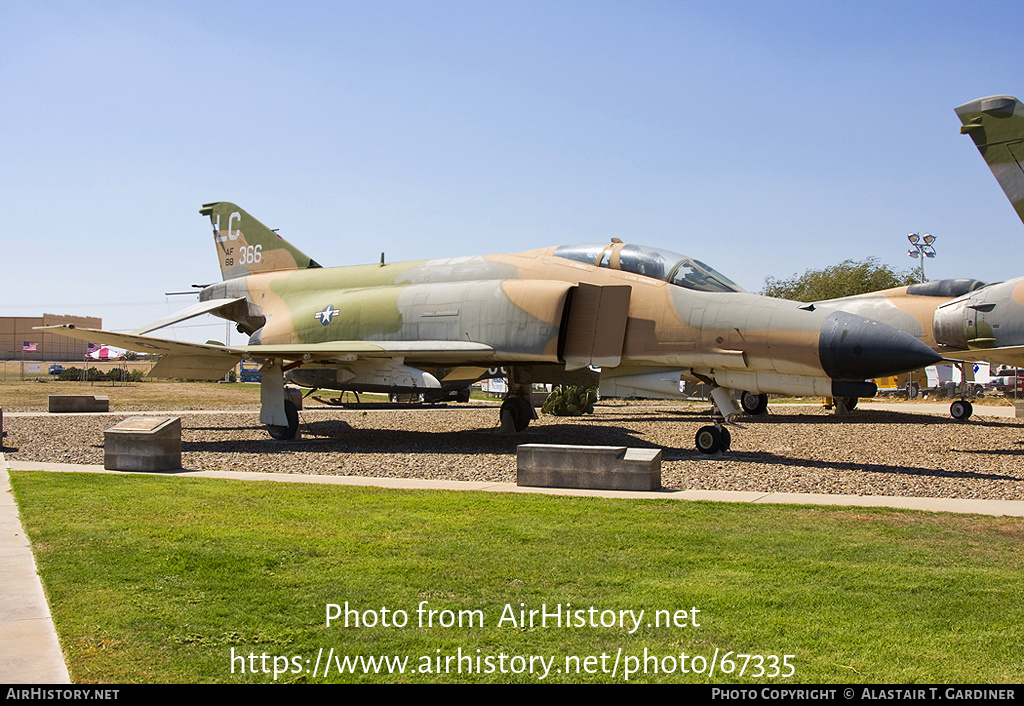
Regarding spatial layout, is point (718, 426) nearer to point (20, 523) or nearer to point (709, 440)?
point (709, 440)

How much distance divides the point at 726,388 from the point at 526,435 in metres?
5.65

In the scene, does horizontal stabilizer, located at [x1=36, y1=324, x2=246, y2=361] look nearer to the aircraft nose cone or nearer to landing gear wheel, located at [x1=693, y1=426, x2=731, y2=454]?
landing gear wheel, located at [x1=693, y1=426, x2=731, y2=454]

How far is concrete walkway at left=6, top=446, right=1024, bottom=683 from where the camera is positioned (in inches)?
163

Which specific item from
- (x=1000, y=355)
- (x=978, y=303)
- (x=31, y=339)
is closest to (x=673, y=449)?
(x=1000, y=355)

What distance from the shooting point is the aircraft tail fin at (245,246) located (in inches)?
804

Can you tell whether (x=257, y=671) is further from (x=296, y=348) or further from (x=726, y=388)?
(x=296, y=348)

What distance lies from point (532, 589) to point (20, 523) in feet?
17.0

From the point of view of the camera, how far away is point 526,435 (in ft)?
58.6

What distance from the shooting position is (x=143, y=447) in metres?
12.0

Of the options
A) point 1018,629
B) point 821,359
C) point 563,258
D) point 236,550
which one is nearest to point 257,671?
point 236,550

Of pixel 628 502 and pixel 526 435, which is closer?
pixel 628 502

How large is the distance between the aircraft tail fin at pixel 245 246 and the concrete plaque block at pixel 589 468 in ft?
38.6

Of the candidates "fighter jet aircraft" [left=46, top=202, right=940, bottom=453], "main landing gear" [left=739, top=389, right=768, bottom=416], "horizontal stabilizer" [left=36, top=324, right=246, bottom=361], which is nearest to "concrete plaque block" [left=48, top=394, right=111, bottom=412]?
"fighter jet aircraft" [left=46, top=202, right=940, bottom=453]

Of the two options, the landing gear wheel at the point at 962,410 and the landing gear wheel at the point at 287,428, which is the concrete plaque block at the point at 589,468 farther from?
the landing gear wheel at the point at 962,410
